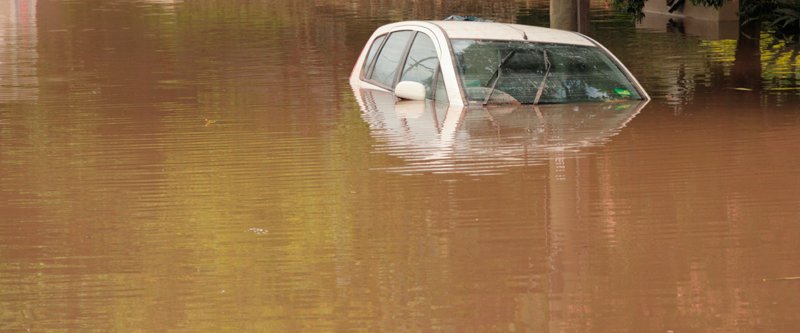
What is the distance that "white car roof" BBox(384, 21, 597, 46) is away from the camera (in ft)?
50.7

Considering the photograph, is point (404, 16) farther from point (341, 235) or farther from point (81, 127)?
point (341, 235)

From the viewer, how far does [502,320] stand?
24.3 feet

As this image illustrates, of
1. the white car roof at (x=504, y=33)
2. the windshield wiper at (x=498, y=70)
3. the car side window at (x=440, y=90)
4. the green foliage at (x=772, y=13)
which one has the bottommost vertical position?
the green foliage at (x=772, y=13)

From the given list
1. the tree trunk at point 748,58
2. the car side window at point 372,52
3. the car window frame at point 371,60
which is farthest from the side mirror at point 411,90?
the tree trunk at point 748,58

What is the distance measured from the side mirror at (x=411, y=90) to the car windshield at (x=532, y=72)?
40 cm

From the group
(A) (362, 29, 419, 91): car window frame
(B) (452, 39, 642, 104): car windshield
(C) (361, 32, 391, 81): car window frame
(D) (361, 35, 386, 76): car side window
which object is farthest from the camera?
(D) (361, 35, 386, 76): car side window

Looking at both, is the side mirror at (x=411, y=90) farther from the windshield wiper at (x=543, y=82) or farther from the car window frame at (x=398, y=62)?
the windshield wiper at (x=543, y=82)

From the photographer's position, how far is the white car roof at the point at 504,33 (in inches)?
609

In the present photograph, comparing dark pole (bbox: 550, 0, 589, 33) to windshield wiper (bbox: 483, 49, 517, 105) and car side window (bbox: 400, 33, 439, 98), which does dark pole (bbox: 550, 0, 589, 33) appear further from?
windshield wiper (bbox: 483, 49, 517, 105)

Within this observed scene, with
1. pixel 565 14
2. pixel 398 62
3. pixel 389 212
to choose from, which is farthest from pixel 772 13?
pixel 389 212

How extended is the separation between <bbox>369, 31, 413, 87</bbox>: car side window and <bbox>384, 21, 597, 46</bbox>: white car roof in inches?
17.3

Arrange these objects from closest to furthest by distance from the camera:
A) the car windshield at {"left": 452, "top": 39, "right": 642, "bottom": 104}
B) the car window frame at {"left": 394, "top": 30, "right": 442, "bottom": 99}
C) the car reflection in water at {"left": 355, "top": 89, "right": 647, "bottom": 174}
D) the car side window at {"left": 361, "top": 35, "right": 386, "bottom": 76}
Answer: the car reflection in water at {"left": 355, "top": 89, "right": 647, "bottom": 174} < the car windshield at {"left": 452, "top": 39, "right": 642, "bottom": 104} < the car window frame at {"left": 394, "top": 30, "right": 442, "bottom": 99} < the car side window at {"left": 361, "top": 35, "right": 386, "bottom": 76}

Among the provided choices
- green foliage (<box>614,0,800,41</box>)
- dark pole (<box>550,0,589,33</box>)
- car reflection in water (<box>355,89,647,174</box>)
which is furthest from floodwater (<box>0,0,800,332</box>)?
green foliage (<box>614,0,800,41</box>)

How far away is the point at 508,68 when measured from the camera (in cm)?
1520
